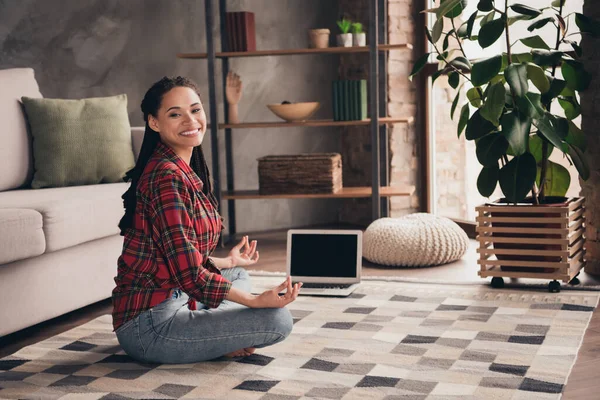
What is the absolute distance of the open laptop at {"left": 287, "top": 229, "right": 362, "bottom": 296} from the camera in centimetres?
324

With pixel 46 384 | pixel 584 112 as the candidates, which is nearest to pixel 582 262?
pixel 584 112

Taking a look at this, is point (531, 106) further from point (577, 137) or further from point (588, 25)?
point (588, 25)

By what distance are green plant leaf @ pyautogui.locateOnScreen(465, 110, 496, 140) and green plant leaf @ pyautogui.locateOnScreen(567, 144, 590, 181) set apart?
329mm

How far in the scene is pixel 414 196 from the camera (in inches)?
196

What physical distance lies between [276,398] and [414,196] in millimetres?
3052

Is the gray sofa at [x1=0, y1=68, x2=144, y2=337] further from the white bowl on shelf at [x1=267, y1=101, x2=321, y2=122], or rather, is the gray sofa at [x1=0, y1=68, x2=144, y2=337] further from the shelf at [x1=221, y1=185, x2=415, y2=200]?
the white bowl on shelf at [x1=267, y1=101, x2=321, y2=122]

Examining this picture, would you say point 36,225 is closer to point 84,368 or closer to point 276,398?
point 84,368

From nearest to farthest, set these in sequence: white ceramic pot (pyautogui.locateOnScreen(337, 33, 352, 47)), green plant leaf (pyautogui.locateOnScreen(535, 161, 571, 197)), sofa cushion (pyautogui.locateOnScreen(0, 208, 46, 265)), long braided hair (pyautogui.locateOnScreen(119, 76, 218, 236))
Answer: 1. long braided hair (pyautogui.locateOnScreen(119, 76, 218, 236))
2. sofa cushion (pyautogui.locateOnScreen(0, 208, 46, 265))
3. green plant leaf (pyautogui.locateOnScreen(535, 161, 571, 197))
4. white ceramic pot (pyautogui.locateOnScreen(337, 33, 352, 47))

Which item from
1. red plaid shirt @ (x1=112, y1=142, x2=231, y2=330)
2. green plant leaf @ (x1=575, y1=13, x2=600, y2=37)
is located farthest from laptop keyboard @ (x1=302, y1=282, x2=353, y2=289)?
green plant leaf @ (x1=575, y1=13, x2=600, y2=37)

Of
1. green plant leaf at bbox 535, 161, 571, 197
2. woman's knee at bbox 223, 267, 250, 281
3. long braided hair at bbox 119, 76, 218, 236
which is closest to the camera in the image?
long braided hair at bbox 119, 76, 218, 236

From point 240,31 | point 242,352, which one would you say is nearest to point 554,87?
point 242,352

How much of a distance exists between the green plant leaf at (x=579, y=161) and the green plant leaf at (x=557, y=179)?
13cm

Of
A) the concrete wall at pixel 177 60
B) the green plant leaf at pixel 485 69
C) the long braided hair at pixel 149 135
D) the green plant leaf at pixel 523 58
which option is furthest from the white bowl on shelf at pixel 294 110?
the long braided hair at pixel 149 135

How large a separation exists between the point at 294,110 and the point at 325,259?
1405mm
